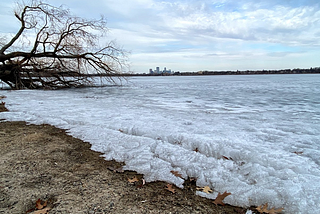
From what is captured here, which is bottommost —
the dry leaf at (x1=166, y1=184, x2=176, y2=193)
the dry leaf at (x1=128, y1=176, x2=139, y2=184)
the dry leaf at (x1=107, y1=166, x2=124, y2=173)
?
the dry leaf at (x1=166, y1=184, x2=176, y2=193)

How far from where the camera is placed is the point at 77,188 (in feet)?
6.66

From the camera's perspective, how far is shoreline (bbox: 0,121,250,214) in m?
1.77

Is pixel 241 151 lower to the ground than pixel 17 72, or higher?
lower

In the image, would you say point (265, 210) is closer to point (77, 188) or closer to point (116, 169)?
point (116, 169)

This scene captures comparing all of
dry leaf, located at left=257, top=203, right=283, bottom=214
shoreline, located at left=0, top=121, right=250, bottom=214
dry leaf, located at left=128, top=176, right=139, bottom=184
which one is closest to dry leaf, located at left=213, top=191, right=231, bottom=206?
shoreline, located at left=0, top=121, right=250, bottom=214

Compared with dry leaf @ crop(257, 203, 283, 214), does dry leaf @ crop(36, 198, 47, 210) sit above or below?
above

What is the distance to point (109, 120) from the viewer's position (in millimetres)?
4719

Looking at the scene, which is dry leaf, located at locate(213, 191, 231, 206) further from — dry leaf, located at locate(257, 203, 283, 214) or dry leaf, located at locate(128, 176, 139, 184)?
dry leaf, located at locate(128, 176, 139, 184)

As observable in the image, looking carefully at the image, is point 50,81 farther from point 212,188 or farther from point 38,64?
point 212,188

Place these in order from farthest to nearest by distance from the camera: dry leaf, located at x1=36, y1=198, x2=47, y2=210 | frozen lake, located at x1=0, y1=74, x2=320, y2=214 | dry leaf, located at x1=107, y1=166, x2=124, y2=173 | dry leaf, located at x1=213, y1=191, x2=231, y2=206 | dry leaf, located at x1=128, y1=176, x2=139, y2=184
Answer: dry leaf, located at x1=107, y1=166, x2=124, y2=173
dry leaf, located at x1=128, y1=176, x2=139, y2=184
frozen lake, located at x1=0, y1=74, x2=320, y2=214
dry leaf, located at x1=213, y1=191, x2=231, y2=206
dry leaf, located at x1=36, y1=198, x2=47, y2=210

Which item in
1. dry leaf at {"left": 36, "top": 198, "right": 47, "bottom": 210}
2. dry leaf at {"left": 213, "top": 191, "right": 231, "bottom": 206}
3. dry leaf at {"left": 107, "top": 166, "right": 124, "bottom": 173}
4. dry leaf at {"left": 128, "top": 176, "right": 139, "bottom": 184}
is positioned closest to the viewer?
dry leaf at {"left": 36, "top": 198, "right": 47, "bottom": 210}

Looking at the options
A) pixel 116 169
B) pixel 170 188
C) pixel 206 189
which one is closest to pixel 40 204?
pixel 116 169

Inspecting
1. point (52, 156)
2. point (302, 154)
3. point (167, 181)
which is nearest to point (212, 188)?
point (167, 181)

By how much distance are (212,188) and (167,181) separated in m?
0.49
